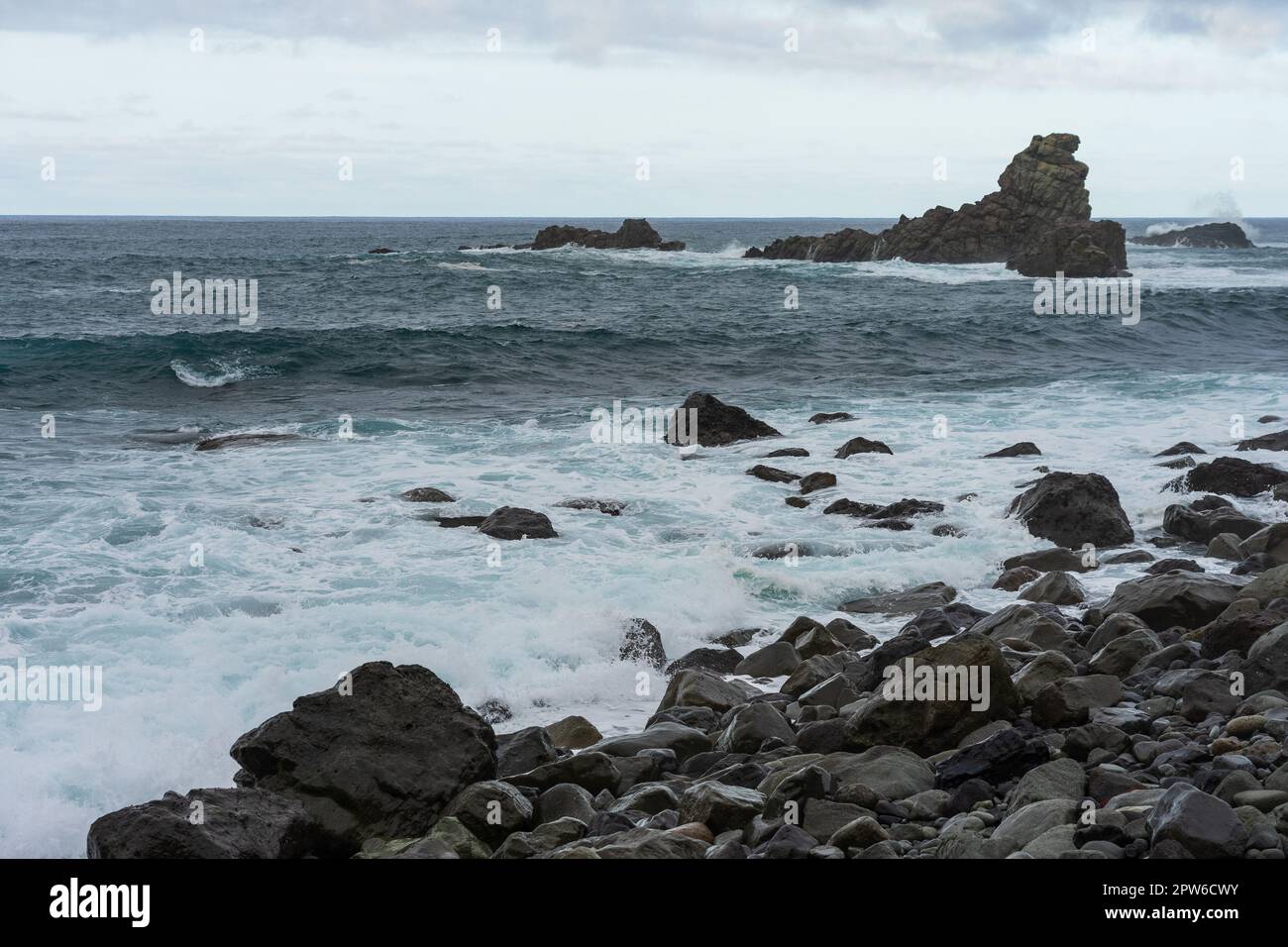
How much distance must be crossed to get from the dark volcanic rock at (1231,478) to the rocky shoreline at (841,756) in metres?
4.62

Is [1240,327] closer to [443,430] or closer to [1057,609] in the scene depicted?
[443,430]

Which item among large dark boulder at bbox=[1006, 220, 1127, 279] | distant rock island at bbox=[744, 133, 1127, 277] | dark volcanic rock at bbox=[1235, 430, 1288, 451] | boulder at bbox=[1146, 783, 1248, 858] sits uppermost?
distant rock island at bbox=[744, 133, 1127, 277]

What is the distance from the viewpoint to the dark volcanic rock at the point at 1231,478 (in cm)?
1415

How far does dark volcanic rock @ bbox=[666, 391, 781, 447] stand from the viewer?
712 inches

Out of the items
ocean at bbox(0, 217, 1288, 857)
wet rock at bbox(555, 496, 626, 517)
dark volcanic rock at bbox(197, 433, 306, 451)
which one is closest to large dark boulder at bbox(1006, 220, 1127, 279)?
ocean at bbox(0, 217, 1288, 857)

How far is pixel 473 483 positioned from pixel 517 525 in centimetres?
268

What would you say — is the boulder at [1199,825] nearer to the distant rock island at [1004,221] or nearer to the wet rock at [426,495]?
the wet rock at [426,495]

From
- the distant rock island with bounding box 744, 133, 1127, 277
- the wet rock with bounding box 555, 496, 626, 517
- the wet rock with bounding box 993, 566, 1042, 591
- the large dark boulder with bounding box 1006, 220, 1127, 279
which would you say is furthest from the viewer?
the distant rock island with bounding box 744, 133, 1127, 277

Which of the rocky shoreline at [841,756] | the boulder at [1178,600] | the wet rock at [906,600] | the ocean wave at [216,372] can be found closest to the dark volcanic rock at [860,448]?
the wet rock at [906,600]

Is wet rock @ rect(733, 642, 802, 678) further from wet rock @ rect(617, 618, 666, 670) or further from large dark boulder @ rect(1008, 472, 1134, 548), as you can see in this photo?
large dark boulder @ rect(1008, 472, 1134, 548)

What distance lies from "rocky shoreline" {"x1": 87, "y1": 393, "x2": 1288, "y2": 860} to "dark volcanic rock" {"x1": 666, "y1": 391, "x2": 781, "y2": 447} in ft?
27.1
